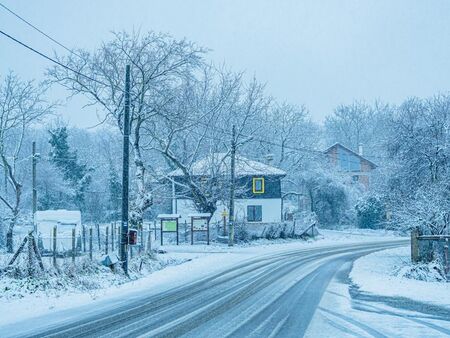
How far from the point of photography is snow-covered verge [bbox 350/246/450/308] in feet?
48.9

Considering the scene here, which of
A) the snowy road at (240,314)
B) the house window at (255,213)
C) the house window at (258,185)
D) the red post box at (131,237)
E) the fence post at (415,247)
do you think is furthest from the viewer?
the house window at (255,213)

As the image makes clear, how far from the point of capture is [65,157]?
6638cm

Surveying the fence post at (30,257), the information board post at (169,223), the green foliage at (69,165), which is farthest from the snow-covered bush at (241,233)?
the green foliage at (69,165)

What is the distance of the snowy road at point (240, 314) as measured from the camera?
10.2 m

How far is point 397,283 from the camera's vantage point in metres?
17.7

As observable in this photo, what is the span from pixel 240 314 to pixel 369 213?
48.3 m

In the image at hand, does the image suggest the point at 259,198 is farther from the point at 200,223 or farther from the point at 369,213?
the point at 200,223

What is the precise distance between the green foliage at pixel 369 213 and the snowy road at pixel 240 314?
39602 mm

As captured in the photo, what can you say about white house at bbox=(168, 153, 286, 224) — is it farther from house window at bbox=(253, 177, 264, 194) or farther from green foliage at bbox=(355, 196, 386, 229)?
green foliage at bbox=(355, 196, 386, 229)

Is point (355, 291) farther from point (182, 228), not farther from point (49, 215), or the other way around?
point (182, 228)

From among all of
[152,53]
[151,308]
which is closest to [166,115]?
[152,53]

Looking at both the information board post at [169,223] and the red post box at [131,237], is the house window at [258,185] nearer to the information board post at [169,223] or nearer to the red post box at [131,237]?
the information board post at [169,223]

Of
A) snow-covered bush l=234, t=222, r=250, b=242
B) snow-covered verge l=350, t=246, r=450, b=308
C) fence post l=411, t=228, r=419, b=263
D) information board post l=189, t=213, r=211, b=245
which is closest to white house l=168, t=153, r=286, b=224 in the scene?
snow-covered bush l=234, t=222, r=250, b=242

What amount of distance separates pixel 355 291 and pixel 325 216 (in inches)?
1839
